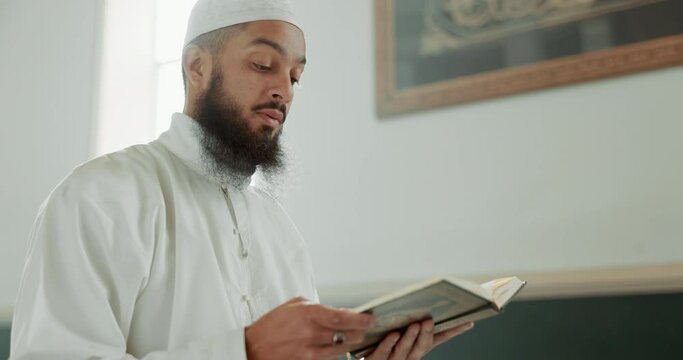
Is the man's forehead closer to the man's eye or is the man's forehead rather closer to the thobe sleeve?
the man's eye

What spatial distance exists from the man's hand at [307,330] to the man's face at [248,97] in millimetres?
593

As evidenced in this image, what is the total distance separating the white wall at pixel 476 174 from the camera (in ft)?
8.93

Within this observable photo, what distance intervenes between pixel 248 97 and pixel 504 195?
1337 mm

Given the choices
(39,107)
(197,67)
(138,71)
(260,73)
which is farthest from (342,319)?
(39,107)

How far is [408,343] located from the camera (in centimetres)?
156

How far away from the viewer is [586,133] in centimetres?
285

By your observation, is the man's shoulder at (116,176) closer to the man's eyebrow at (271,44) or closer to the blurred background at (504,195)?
the man's eyebrow at (271,44)

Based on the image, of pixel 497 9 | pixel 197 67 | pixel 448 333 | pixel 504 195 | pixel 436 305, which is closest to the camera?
pixel 436 305

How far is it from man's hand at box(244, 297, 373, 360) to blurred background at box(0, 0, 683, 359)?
875 mm

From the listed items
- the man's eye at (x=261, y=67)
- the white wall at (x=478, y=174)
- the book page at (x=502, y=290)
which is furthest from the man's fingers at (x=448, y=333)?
the white wall at (x=478, y=174)

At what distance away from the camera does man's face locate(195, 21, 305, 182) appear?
193 centimetres

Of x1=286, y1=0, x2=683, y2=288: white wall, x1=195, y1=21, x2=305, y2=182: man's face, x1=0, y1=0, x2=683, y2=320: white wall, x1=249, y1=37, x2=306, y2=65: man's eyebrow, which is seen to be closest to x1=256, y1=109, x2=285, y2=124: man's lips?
x1=195, y1=21, x2=305, y2=182: man's face

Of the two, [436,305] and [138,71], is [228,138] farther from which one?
[138,71]

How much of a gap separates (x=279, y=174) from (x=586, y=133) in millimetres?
1233
